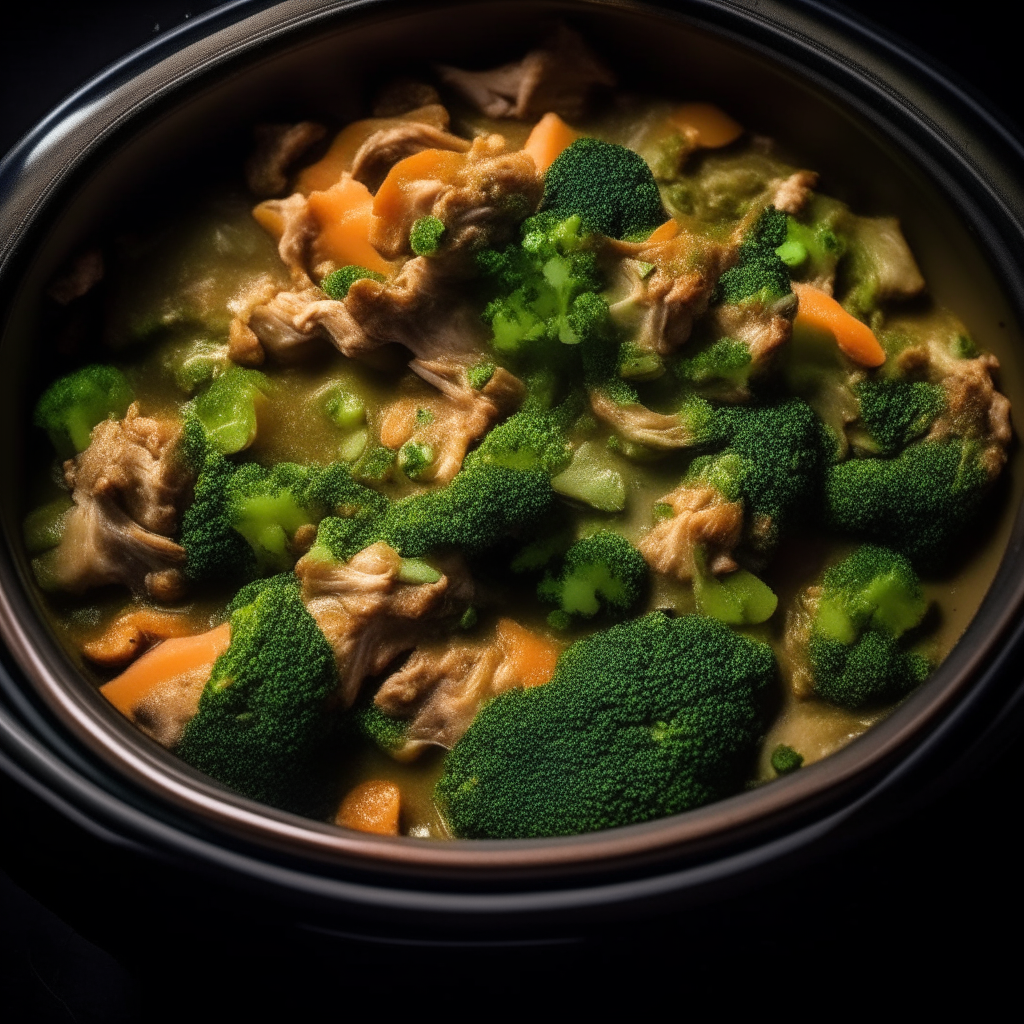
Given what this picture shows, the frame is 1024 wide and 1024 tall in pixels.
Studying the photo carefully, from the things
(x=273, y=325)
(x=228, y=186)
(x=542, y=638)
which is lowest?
(x=542, y=638)

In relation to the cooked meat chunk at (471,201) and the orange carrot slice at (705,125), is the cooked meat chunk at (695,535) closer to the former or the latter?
the cooked meat chunk at (471,201)

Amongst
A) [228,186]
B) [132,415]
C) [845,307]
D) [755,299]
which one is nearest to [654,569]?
[755,299]

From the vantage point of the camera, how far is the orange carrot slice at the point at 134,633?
235cm

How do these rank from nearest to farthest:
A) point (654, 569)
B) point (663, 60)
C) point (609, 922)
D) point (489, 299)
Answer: point (609, 922) → point (654, 569) → point (489, 299) → point (663, 60)

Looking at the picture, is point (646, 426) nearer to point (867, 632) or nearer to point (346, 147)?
point (867, 632)

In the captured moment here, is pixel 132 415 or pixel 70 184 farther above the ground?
pixel 70 184

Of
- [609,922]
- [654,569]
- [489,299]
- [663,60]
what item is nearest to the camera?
[609,922]

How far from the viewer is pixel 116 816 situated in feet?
6.27

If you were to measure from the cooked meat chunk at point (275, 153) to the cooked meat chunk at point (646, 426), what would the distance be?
103cm

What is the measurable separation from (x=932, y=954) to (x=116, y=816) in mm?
1905

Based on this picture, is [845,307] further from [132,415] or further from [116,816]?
[116,816]

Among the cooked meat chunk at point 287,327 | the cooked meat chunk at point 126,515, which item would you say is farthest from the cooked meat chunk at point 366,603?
the cooked meat chunk at point 287,327

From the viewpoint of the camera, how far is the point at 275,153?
271 cm

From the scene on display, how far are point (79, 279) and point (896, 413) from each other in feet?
6.23
